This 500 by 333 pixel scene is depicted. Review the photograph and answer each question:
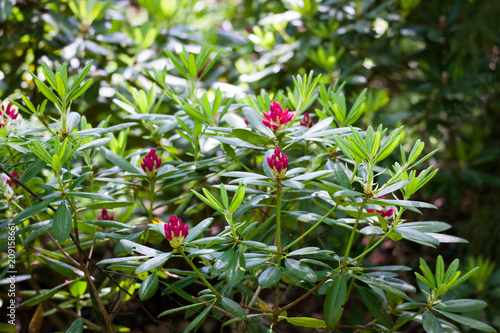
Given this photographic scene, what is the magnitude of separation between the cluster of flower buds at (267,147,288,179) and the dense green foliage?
0.01m

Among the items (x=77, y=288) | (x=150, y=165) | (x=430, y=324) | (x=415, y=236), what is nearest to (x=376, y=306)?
(x=430, y=324)

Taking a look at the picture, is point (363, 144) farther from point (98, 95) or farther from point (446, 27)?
point (446, 27)

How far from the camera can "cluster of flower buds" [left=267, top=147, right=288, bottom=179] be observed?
0.77 m

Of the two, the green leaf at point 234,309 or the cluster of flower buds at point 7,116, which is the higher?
→ the cluster of flower buds at point 7,116

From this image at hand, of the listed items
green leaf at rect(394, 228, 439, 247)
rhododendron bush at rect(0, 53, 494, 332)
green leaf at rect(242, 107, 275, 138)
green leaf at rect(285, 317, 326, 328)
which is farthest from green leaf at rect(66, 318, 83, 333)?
green leaf at rect(394, 228, 439, 247)

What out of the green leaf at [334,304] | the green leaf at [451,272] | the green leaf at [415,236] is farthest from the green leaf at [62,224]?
the green leaf at [451,272]

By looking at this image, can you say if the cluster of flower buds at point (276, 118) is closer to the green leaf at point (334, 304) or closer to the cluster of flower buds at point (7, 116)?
the green leaf at point (334, 304)

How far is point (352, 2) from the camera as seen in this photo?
6.16ft

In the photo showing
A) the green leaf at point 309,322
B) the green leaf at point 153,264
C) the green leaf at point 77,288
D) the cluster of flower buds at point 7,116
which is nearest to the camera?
the green leaf at point 153,264

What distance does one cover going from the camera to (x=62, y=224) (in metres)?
0.79

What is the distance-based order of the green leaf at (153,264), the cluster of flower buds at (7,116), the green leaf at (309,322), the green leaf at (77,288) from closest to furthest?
the green leaf at (153,264)
the green leaf at (309,322)
the cluster of flower buds at (7,116)
the green leaf at (77,288)

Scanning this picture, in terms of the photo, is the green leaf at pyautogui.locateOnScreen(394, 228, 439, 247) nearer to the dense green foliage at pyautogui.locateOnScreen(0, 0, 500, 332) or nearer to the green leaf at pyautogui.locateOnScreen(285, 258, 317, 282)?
the dense green foliage at pyautogui.locateOnScreen(0, 0, 500, 332)

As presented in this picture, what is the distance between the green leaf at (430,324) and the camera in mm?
779

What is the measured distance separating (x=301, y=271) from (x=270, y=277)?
5 cm
